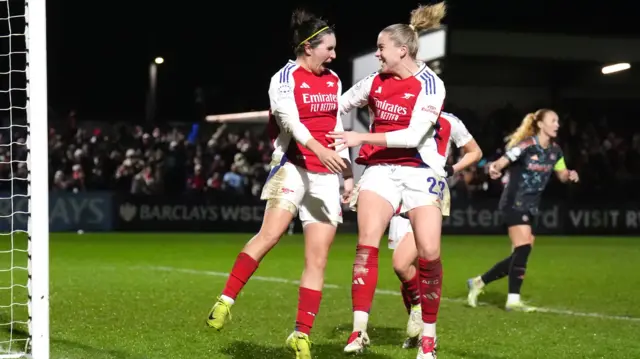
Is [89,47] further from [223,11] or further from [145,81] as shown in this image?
[223,11]

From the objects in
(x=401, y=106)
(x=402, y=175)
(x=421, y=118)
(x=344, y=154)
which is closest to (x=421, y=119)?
(x=421, y=118)

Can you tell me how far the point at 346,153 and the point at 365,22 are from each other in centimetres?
3570

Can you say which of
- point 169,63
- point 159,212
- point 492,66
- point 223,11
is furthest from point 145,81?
point 159,212

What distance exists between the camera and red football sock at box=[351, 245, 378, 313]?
6.46 m

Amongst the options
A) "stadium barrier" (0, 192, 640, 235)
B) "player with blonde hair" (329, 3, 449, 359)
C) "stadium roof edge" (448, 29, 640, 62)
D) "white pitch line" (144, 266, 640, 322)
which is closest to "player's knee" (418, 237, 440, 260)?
"player with blonde hair" (329, 3, 449, 359)

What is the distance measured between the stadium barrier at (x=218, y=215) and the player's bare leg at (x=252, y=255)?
705 inches

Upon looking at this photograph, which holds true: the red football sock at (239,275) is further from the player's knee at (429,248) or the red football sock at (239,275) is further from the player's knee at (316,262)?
the player's knee at (429,248)

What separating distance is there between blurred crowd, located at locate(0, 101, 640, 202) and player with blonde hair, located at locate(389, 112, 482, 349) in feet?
57.4

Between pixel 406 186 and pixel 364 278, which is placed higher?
pixel 406 186

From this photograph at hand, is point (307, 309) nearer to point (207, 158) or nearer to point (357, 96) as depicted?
point (357, 96)

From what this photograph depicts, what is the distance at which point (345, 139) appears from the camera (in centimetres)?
618

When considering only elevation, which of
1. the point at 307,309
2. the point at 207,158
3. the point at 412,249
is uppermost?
the point at 207,158

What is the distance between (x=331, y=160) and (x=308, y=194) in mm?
590

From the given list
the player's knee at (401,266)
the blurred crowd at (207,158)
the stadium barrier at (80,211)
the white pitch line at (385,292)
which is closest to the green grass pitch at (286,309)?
the white pitch line at (385,292)
